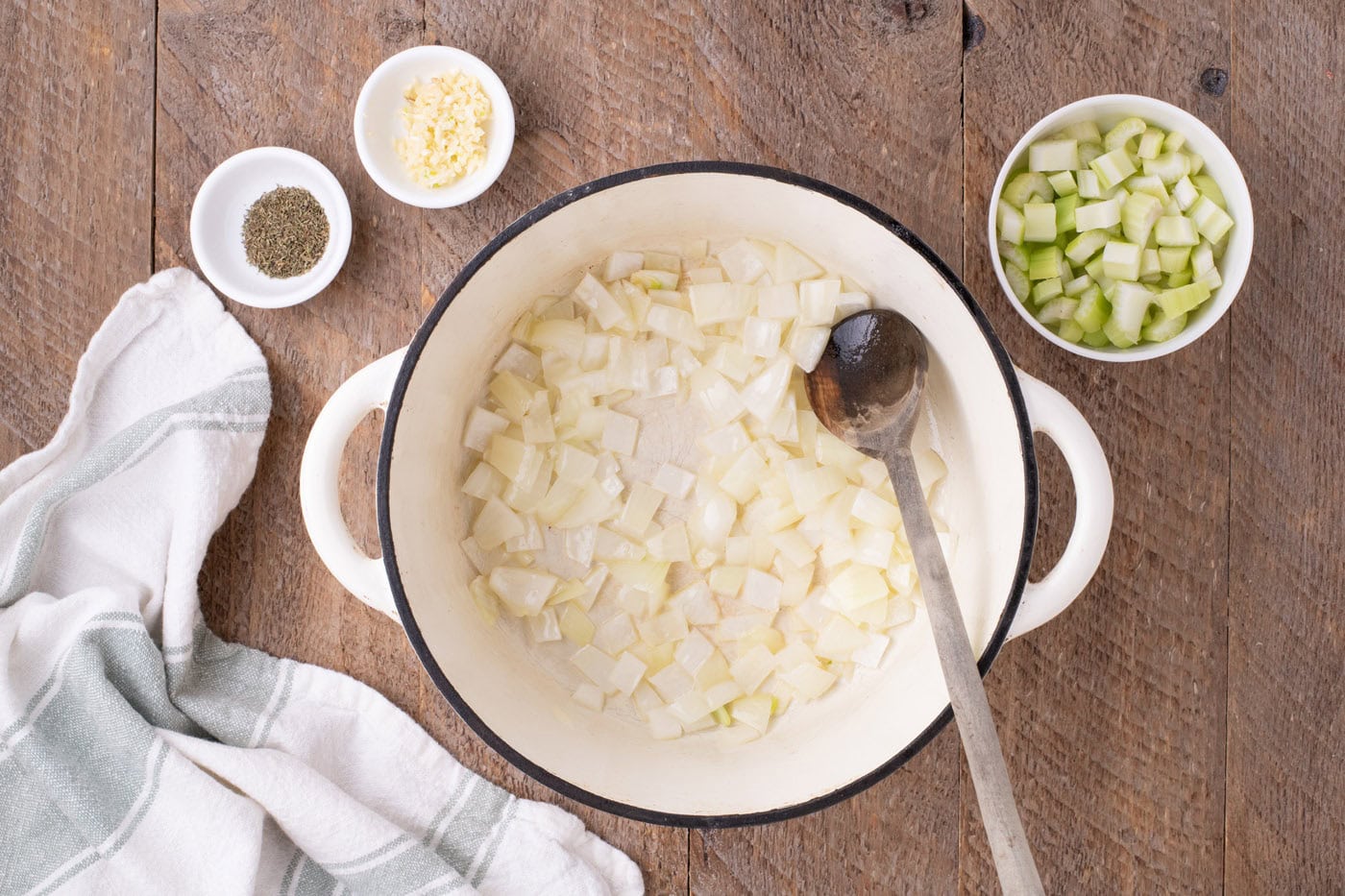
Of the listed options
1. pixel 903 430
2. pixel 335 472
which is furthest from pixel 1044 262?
pixel 335 472

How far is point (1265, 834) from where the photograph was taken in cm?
123

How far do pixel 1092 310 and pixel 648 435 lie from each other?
0.51 meters

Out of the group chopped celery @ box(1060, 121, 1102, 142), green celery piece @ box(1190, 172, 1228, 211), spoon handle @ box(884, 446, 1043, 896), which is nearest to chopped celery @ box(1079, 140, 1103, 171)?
chopped celery @ box(1060, 121, 1102, 142)

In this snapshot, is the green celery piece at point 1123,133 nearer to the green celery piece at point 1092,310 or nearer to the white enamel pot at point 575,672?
the green celery piece at point 1092,310

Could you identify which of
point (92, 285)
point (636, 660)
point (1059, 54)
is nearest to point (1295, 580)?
point (1059, 54)

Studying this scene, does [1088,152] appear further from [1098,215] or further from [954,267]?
[954,267]

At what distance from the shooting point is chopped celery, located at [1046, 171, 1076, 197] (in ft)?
3.67

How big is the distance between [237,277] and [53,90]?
0.32m

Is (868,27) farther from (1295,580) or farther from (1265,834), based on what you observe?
(1265,834)

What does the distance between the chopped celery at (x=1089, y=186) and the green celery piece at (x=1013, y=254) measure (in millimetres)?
91

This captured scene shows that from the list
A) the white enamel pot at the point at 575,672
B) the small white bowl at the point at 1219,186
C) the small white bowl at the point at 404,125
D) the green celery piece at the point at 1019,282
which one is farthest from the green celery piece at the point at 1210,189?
the small white bowl at the point at 404,125

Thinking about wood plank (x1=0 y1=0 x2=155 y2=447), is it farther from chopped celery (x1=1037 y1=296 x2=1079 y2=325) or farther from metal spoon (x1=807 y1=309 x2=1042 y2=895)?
chopped celery (x1=1037 y1=296 x2=1079 y2=325)

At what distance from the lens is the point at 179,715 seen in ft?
3.86

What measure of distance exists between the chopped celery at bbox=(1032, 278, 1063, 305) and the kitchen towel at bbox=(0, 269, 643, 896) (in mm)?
806
